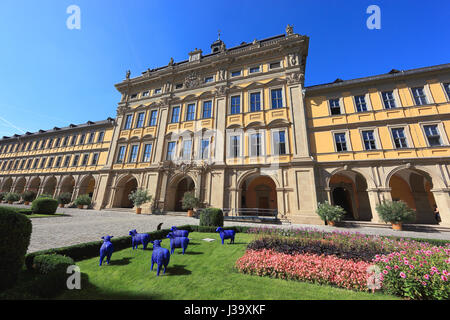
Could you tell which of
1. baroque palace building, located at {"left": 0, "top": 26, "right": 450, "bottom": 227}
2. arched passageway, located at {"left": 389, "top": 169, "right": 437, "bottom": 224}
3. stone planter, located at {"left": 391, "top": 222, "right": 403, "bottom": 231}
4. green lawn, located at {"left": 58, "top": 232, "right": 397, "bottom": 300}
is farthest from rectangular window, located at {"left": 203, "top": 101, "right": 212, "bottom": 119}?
arched passageway, located at {"left": 389, "top": 169, "right": 437, "bottom": 224}

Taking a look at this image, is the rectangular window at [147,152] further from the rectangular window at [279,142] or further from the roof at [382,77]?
the roof at [382,77]

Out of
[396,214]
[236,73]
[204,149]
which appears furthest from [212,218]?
[236,73]

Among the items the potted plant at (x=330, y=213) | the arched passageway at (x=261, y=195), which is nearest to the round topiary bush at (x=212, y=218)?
the potted plant at (x=330, y=213)

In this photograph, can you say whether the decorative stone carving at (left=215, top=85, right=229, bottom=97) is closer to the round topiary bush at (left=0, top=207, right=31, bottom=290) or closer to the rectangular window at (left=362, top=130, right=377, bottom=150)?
the rectangular window at (left=362, top=130, right=377, bottom=150)

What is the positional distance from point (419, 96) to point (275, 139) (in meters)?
12.4

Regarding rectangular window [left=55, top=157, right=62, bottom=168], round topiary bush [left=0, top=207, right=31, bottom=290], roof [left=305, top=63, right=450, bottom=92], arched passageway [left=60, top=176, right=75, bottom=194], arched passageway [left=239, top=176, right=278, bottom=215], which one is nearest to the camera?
round topiary bush [left=0, top=207, right=31, bottom=290]

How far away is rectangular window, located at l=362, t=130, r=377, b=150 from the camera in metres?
14.7

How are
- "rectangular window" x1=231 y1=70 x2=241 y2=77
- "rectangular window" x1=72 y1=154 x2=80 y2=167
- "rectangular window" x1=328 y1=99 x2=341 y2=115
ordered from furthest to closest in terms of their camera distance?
"rectangular window" x1=72 y1=154 x2=80 y2=167, "rectangular window" x1=231 y1=70 x2=241 y2=77, "rectangular window" x1=328 y1=99 x2=341 y2=115

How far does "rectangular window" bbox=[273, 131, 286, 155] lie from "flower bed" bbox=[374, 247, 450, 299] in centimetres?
1296

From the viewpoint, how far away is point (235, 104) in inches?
775

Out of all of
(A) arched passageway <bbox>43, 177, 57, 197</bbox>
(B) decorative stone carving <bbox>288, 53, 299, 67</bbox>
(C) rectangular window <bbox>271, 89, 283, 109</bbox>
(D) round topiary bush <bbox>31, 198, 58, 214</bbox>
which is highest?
(B) decorative stone carving <bbox>288, 53, 299, 67</bbox>

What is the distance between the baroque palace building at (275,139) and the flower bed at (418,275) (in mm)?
10732

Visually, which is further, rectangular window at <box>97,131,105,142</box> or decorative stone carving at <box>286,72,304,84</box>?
rectangular window at <box>97,131,105,142</box>

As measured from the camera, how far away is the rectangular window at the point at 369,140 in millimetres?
14680
